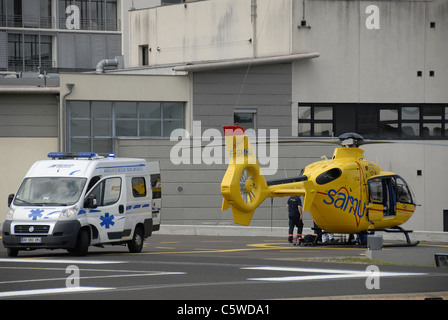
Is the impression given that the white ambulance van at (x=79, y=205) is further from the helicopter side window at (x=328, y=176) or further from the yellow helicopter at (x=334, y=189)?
the helicopter side window at (x=328, y=176)

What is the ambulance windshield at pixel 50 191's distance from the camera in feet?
69.9

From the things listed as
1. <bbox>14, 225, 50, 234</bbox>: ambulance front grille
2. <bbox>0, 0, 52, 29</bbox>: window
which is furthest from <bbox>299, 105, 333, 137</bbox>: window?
<bbox>0, 0, 52, 29</bbox>: window

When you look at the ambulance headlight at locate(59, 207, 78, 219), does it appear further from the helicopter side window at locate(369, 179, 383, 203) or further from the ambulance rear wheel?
the helicopter side window at locate(369, 179, 383, 203)

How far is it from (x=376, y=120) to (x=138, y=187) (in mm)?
18888

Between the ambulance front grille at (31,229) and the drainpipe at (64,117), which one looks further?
the drainpipe at (64,117)

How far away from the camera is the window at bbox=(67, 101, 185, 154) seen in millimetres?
38500

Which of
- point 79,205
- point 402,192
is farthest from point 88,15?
point 79,205

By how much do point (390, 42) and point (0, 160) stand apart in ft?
56.7

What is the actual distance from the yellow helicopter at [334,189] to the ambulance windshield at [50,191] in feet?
12.1

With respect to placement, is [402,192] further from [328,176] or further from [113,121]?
[113,121]

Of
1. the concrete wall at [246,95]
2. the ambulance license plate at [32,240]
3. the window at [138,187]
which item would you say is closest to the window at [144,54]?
the concrete wall at [246,95]

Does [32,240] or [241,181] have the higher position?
[241,181]

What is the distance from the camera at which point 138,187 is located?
23.4 m

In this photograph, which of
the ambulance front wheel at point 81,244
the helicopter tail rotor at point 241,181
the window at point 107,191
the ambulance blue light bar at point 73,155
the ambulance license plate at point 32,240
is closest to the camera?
the ambulance license plate at point 32,240
